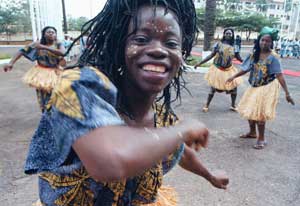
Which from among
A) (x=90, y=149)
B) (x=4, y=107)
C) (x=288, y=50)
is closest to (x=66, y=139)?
(x=90, y=149)

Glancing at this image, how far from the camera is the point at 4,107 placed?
257 inches

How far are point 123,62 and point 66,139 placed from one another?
0.45 m

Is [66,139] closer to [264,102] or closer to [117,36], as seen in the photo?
[117,36]

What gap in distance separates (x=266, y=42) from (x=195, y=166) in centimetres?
350

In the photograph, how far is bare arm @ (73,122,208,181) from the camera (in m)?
0.72

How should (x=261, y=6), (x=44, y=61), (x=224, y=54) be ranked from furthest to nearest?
(x=261, y=6)
(x=224, y=54)
(x=44, y=61)

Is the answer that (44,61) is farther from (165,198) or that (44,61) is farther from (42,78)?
(165,198)

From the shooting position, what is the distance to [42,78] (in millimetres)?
5328

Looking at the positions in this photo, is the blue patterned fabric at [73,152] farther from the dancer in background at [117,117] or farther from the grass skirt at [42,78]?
the grass skirt at [42,78]

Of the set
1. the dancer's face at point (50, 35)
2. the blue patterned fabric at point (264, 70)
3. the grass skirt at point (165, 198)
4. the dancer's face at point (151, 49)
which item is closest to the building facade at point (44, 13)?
the dancer's face at point (50, 35)

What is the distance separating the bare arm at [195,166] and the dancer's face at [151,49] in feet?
1.87

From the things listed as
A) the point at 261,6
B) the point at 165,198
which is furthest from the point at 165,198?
the point at 261,6

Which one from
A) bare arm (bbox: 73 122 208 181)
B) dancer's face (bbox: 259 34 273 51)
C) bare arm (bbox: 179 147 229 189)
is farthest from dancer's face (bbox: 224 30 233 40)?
bare arm (bbox: 73 122 208 181)

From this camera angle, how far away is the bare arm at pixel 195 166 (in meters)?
1.55
